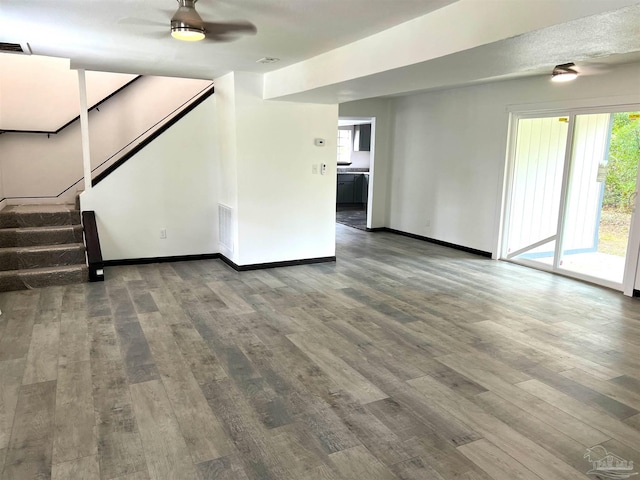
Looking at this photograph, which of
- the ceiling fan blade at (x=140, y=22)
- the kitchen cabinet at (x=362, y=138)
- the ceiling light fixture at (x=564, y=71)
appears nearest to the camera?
the ceiling fan blade at (x=140, y=22)

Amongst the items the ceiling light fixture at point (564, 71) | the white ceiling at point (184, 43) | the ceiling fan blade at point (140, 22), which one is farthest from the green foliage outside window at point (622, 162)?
the ceiling fan blade at point (140, 22)

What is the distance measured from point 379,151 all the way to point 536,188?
313cm

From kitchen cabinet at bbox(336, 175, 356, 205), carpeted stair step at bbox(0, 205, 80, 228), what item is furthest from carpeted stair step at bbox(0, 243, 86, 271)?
kitchen cabinet at bbox(336, 175, 356, 205)

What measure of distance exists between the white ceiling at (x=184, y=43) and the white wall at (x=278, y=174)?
30.2 inches

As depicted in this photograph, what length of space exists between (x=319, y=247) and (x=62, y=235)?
10.4ft

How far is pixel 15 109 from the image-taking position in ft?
19.4

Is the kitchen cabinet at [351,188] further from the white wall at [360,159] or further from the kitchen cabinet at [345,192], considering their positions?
the white wall at [360,159]

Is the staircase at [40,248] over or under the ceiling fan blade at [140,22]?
under

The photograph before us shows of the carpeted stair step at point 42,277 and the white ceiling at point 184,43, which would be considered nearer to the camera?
the white ceiling at point 184,43

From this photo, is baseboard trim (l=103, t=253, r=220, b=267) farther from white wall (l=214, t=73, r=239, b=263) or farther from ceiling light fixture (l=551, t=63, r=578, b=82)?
ceiling light fixture (l=551, t=63, r=578, b=82)

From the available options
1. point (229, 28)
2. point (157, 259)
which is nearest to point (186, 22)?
point (229, 28)

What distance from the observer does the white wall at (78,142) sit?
19.9ft

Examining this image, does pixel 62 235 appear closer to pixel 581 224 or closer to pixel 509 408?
pixel 509 408

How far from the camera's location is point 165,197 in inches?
231
